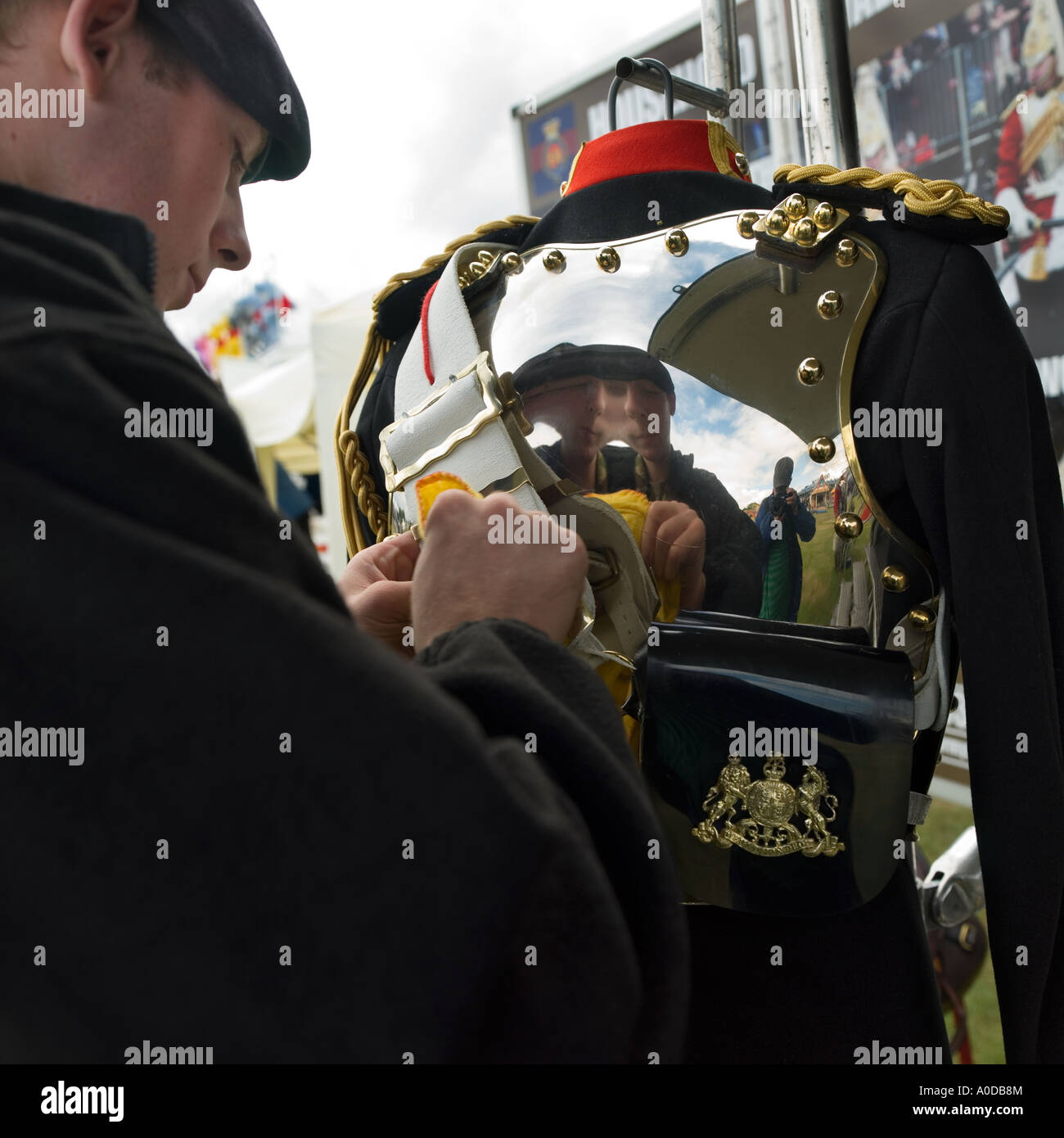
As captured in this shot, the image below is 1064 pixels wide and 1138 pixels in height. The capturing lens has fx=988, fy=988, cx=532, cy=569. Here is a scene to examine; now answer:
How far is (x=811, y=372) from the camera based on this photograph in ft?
2.46

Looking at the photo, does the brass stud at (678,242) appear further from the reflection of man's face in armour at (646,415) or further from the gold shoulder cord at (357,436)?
the gold shoulder cord at (357,436)

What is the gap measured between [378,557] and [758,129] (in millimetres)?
1833

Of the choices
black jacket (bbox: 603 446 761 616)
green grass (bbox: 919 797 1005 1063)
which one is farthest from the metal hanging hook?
green grass (bbox: 919 797 1005 1063)

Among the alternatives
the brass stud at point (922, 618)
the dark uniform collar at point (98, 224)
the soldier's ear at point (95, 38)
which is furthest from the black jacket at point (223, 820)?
the brass stud at point (922, 618)

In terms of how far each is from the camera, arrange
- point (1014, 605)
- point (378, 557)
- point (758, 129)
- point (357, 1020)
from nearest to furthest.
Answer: point (357, 1020)
point (1014, 605)
point (378, 557)
point (758, 129)

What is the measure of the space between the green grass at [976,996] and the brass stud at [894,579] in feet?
2.96

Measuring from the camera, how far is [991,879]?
76 cm

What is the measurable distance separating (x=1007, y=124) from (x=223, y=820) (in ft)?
6.69

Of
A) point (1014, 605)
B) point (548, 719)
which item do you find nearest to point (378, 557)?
point (548, 719)

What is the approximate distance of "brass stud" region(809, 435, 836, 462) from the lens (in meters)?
0.74

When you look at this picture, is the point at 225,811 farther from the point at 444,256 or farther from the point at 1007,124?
the point at 1007,124

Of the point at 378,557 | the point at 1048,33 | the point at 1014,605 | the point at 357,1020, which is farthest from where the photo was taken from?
the point at 1048,33

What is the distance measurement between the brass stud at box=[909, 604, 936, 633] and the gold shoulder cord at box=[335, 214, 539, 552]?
0.51m
